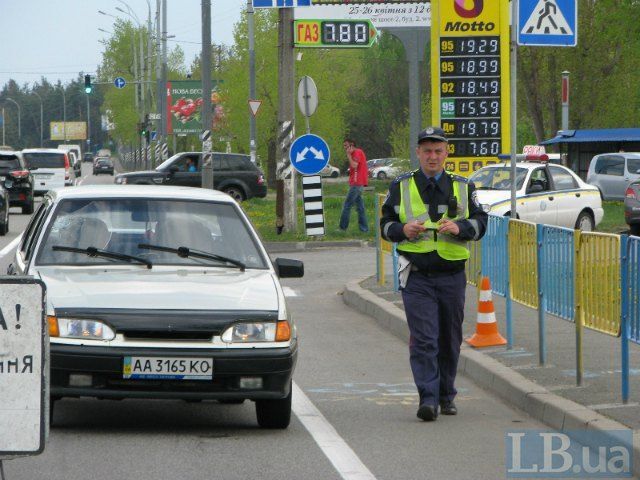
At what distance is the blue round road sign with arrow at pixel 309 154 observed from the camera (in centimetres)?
2441

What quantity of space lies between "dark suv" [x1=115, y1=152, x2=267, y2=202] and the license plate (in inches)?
1327

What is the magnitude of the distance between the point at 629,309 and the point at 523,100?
51.8 meters

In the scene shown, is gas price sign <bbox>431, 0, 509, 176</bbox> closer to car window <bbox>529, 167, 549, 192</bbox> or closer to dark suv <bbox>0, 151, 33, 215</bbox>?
car window <bbox>529, 167, 549, 192</bbox>

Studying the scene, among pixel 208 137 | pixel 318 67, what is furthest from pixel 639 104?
pixel 208 137

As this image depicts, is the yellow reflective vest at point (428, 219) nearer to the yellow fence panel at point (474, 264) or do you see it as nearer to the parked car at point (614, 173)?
the yellow fence panel at point (474, 264)

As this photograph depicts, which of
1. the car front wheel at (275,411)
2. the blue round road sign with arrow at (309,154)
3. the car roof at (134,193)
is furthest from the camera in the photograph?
the blue round road sign with arrow at (309,154)

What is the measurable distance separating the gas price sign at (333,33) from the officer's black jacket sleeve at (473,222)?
70.7 ft

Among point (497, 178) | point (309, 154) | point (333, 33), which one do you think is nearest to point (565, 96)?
point (333, 33)

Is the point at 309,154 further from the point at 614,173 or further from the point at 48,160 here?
the point at 48,160

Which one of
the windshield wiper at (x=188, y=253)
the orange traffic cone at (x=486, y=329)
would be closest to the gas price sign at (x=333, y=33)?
the orange traffic cone at (x=486, y=329)

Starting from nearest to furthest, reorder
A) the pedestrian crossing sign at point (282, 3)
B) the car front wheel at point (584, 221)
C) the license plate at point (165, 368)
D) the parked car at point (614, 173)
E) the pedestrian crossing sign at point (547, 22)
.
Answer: the license plate at point (165, 368) → the pedestrian crossing sign at point (547, 22) → the car front wheel at point (584, 221) → the pedestrian crossing sign at point (282, 3) → the parked car at point (614, 173)

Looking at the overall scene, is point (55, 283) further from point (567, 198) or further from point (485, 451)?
point (567, 198)

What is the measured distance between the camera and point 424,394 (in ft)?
29.2

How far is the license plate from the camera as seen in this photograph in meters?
7.86
